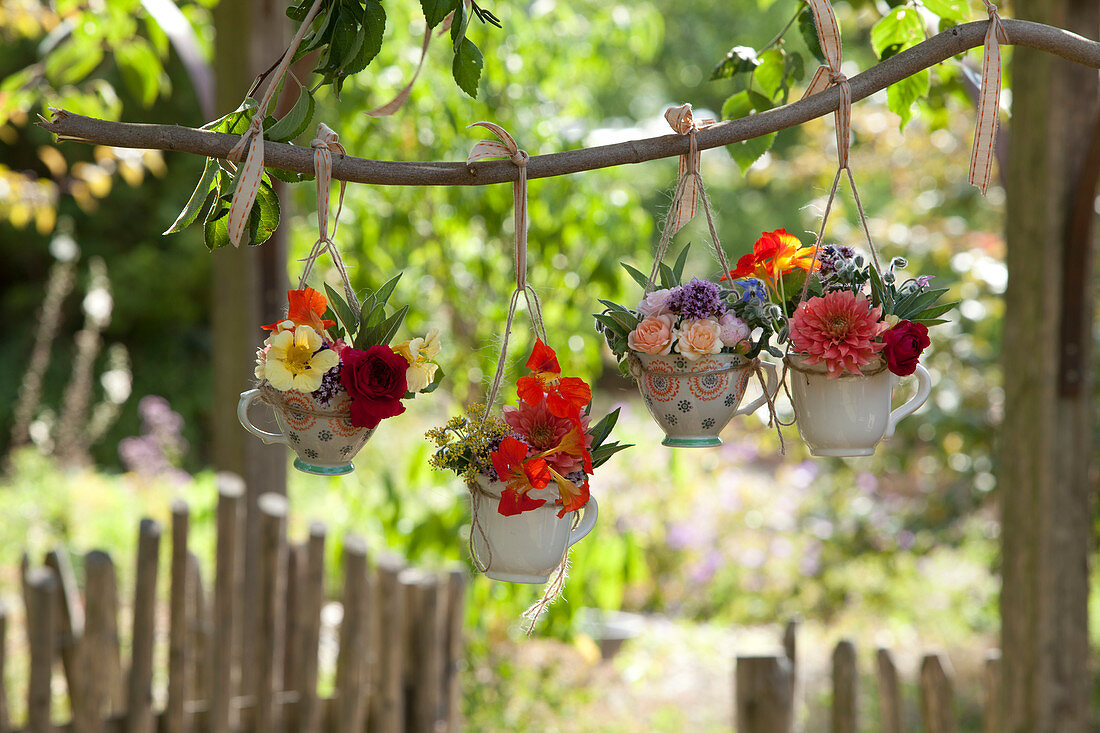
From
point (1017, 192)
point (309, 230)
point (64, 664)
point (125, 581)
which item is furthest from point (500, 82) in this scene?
point (125, 581)

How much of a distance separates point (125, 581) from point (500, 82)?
2743 mm

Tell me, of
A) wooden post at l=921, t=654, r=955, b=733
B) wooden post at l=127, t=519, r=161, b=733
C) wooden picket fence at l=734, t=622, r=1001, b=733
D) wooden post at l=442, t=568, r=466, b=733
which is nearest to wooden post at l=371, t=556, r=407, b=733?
wooden post at l=442, t=568, r=466, b=733

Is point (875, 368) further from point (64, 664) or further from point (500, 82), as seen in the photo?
point (500, 82)

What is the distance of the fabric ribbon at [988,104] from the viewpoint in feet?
2.63

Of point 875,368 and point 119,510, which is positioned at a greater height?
point 875,368

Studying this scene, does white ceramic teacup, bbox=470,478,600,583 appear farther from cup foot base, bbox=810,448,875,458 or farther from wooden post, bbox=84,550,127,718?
wooden post, bbox=84,550,127,718

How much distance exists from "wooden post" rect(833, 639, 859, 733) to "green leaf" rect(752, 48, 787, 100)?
3.54ft

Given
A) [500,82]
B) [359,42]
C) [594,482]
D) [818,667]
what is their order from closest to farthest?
[359,42] → [500,82] → [818,667] → [594,482]

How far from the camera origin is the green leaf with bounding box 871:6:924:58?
1.04 meters

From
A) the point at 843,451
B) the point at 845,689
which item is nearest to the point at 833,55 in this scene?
the point at 843,451

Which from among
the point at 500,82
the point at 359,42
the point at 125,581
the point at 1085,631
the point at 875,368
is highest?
the point at 500,82

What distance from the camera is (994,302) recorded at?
273cm

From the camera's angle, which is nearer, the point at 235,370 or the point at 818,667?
the point at 235,370

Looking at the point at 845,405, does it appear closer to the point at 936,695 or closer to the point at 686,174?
the point at 686,174
